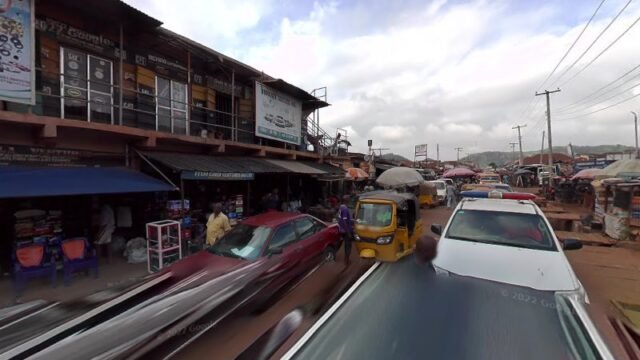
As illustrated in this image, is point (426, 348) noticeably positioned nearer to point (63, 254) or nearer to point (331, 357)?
point (331, 357)

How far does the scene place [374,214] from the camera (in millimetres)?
7621

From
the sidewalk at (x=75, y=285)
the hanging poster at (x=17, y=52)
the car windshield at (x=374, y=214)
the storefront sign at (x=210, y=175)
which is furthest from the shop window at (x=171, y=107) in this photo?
the car windshield at (x=374, y=214)

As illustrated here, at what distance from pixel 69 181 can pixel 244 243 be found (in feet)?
12.7

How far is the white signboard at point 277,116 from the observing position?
11891 millimetres

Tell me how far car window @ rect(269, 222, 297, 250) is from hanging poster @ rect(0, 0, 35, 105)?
5583 millimetres

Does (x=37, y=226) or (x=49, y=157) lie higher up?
(x=49, y=157)

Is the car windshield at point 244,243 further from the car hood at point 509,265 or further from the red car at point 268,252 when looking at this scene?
the car hood at point 509,265

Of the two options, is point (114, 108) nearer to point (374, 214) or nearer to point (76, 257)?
point (76, 257)

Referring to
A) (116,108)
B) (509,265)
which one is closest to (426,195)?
(509,265)

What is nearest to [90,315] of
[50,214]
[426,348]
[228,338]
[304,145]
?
[228,338]

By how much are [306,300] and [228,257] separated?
158 cm

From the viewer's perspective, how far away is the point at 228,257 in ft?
17.4

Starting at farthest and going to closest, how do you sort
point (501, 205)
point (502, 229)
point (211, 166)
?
point (211, 166) < point (501, 205) < point (502, 229)

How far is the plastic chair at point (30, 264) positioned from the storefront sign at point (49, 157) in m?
1.81
